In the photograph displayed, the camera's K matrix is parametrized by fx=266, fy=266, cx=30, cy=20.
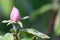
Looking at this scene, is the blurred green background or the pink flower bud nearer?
the pink flower bud

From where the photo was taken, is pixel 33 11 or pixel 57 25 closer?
pixel 57 25

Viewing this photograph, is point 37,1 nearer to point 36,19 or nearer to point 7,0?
point 36,19

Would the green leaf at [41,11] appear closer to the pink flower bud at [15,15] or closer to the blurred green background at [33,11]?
the blurred green background at [33,11]

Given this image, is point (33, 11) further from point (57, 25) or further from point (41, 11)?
point (57, 25)

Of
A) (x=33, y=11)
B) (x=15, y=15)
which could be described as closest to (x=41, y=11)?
(x=33, y=11)

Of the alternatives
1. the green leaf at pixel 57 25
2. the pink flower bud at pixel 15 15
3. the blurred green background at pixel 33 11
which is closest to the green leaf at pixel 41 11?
the blurred green background at pixel 33 11

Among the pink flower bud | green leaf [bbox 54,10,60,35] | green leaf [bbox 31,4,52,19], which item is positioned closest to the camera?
the pink flower bud

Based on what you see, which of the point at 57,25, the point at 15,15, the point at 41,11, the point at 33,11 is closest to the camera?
the point at 15,15

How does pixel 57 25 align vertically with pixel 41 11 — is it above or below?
below

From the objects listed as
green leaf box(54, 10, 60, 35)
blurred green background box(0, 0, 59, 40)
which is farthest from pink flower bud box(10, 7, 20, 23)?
green leaf box(54, 10, 60, 35)

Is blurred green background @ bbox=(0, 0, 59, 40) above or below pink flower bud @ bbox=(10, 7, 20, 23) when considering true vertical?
above

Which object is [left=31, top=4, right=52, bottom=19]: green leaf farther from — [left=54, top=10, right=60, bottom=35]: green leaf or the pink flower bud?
the pink flower bud

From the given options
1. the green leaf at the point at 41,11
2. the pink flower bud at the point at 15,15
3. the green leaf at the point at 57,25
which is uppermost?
the green leaf at the point at 41,11
